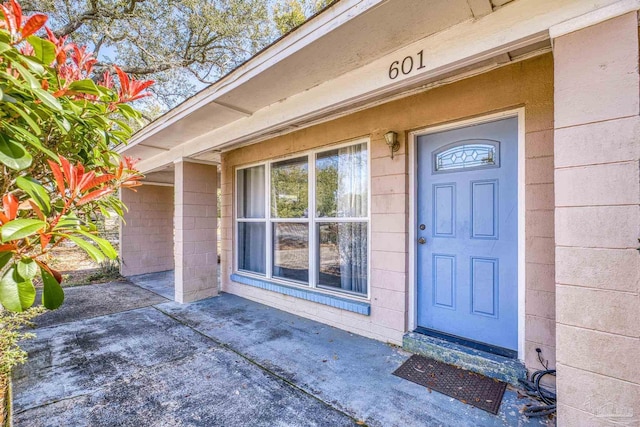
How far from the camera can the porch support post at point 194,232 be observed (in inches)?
193

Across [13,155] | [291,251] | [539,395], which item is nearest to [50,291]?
[13,155]

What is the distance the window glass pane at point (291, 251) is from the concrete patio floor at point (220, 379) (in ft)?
2.11

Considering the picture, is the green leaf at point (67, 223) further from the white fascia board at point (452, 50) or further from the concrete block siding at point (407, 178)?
the concrete block siding at point (407, 178)

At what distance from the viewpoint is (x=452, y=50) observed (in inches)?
79.2

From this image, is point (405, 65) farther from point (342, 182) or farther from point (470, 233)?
point (342, 182)

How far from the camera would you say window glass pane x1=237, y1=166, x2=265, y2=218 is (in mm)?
4898

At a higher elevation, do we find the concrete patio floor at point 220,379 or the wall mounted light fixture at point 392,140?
the wall mounted light fixture at point 392,140

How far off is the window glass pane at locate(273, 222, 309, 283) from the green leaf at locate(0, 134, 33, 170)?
129 inches

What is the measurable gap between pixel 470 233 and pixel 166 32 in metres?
9.25

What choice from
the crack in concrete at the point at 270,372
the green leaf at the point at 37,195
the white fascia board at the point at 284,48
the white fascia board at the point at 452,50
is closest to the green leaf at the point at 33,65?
the green leaf at the point at 37,195

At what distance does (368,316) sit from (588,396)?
2049 mm

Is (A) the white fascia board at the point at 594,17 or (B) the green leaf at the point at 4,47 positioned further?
→ (A) the white fascia board at the point at 594,17

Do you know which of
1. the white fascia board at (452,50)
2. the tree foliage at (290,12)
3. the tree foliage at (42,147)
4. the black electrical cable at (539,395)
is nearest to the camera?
the tree foliage at (42,147)

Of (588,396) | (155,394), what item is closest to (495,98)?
(588,396)
